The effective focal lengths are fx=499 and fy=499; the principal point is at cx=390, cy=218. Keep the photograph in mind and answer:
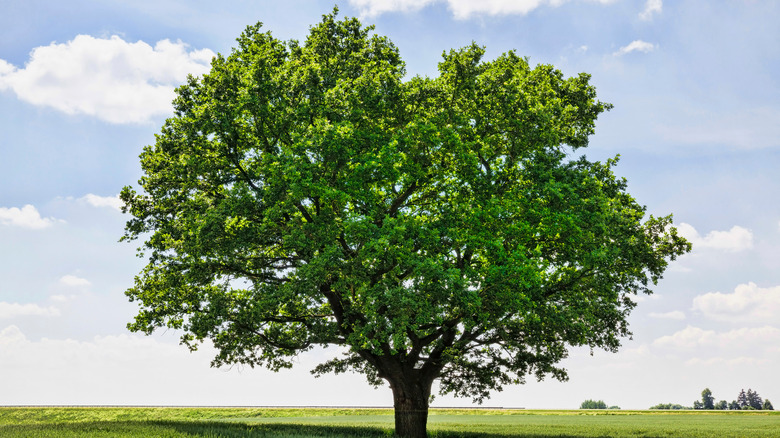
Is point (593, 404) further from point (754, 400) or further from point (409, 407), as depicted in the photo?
point (409, 407)

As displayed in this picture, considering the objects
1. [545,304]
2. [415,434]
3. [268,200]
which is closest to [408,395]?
[415,434]

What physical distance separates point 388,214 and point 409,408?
1003cm

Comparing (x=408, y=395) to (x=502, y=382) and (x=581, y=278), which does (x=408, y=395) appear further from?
Answer: (x=581, y=278)

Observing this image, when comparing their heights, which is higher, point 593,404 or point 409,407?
point 409,407

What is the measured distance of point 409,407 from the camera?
25.5m

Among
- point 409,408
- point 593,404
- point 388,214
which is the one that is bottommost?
point 593,404

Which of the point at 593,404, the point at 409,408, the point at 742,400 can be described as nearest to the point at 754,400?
the point at 742,400

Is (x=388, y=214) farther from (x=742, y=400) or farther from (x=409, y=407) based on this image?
(x=742, y=400)

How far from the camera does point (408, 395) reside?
25703 millimetres

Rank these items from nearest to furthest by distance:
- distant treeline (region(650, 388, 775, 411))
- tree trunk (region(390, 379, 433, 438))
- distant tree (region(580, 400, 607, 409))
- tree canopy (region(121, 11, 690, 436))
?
tree canopy (region(121, 11, 690, 436))
tree trunk (region(390, 379, 433, 438))
distant treeline (region(650, 388, 775, 411))
distant tree (region(580, 400, 607, 409))

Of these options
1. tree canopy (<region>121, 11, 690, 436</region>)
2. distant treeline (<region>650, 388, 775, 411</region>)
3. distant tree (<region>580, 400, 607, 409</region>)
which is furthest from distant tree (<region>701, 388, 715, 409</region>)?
tree canopy (<region>121, 11, 690, 436</region>)

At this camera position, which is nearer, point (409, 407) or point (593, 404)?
point (409, 407)

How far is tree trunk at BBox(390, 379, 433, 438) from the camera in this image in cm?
2520

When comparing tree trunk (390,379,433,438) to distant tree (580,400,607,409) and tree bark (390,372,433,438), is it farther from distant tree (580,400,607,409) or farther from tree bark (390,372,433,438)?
distant tree (580,400,607,409)
